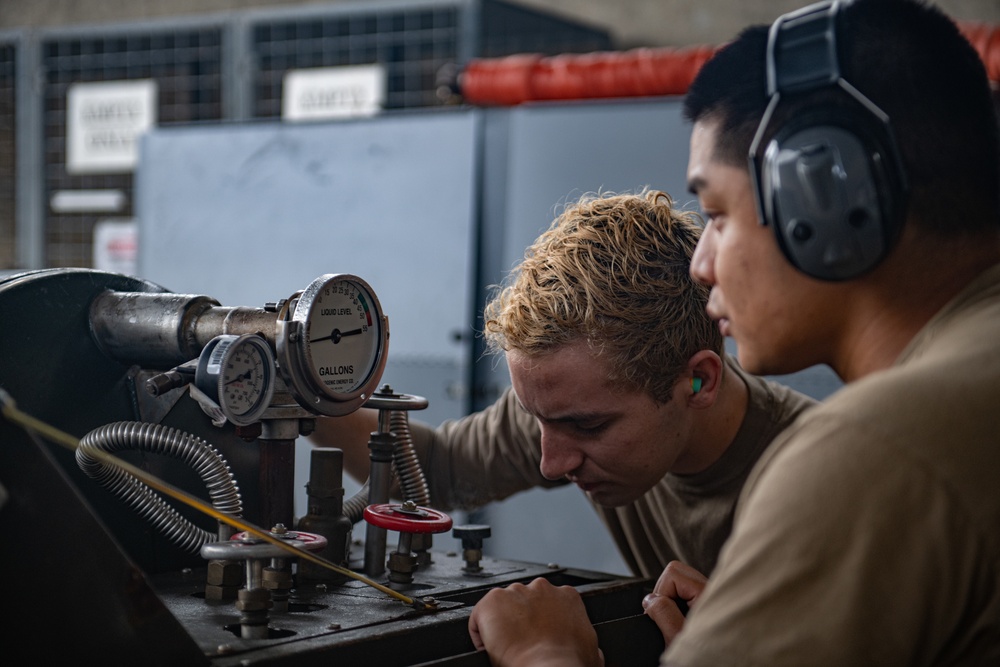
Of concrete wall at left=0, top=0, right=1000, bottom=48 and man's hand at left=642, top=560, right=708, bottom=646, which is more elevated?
concrete wall at left=0, top=0, right=1000, bottom=48

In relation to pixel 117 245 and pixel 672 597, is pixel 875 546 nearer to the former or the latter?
pixel 672 597

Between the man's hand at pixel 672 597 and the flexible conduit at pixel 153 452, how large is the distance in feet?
1.35

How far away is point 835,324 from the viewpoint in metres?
0.78

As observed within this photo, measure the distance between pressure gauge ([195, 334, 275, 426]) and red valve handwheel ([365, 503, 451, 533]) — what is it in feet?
0.52

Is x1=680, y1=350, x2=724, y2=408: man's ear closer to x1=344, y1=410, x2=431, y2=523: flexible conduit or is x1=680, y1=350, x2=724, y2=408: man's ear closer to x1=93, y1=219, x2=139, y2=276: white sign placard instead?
x1=344, y1=410, x2=431, y2=523: flexible conduit

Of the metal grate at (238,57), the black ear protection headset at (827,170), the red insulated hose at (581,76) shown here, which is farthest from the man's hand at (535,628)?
the metal grate at (238,57)

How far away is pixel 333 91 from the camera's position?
10.9 feet

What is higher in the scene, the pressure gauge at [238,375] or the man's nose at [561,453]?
the pressure gauge at [238,375]

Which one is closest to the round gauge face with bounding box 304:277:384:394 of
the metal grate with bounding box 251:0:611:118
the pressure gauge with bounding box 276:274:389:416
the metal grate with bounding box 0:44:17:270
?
the pressure gauge with bounding box 276:274:389:416

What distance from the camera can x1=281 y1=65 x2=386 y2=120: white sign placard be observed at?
328 centimetres

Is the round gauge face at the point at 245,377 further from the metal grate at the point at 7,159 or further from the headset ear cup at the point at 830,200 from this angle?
the metal grate at the point at 7,159

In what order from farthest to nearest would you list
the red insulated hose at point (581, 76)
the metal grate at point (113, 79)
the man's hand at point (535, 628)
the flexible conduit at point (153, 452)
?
the metal grate at point (113, 79), the red insulated hose at point (581, 76), the flexible conduit at point (153, 452), the man's hand at point (535, 628)

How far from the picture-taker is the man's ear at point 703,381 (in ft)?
4.18

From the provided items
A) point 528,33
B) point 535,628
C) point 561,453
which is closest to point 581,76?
point 528,33
